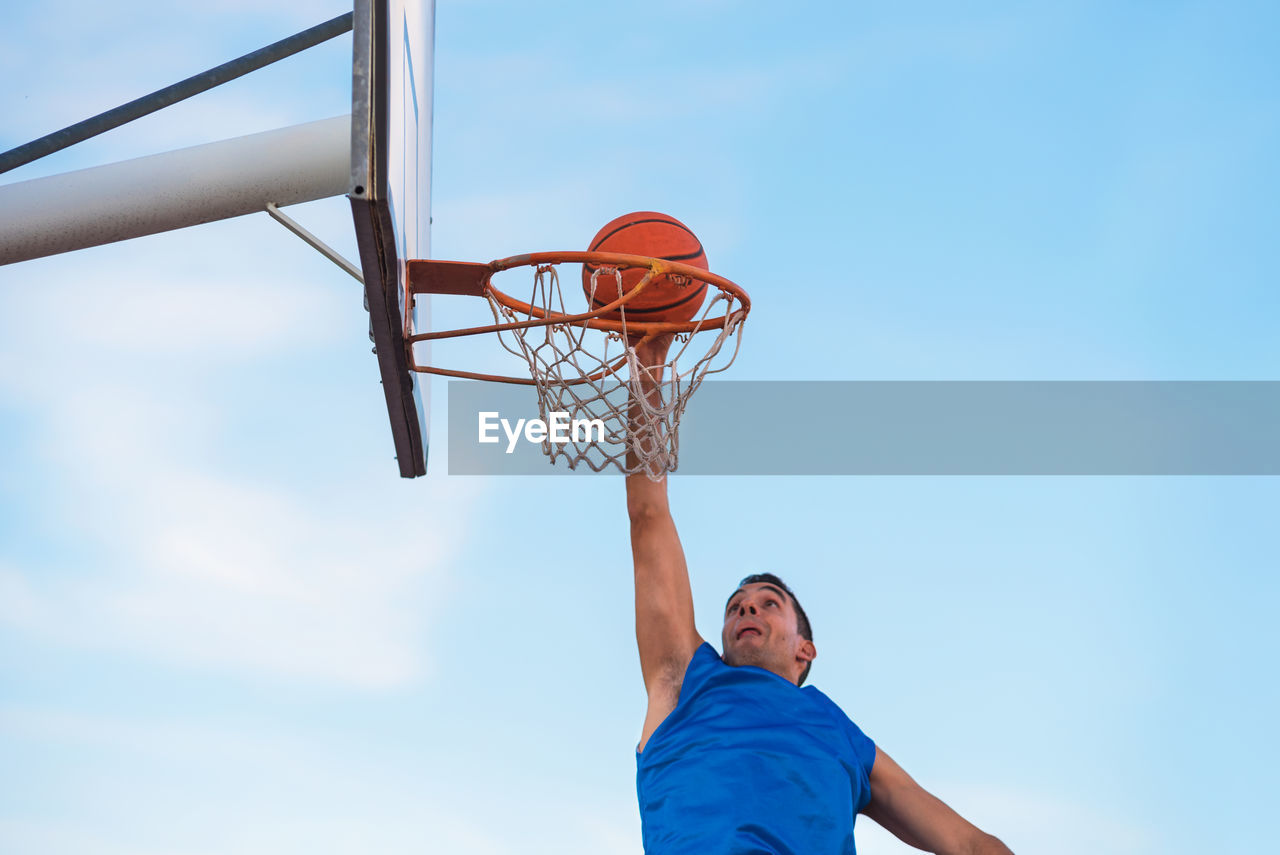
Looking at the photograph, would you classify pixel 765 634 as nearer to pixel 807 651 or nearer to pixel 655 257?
pixel 807 651

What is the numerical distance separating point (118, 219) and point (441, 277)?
43.2 inches

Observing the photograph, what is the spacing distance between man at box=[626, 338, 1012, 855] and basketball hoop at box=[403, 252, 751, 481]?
9cm

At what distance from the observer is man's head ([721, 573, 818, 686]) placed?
15.4ft

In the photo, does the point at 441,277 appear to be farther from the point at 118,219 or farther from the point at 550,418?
the point at 118,219

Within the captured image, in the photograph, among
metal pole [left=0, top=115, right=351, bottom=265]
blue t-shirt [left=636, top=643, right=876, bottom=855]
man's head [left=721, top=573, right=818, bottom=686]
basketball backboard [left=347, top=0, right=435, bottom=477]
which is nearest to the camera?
basketball backboard [left=347, top=0, right=435, bottom=477]

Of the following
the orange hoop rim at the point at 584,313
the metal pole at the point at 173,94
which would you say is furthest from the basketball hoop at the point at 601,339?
the metal pole at the point at 173,94

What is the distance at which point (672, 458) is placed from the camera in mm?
4891

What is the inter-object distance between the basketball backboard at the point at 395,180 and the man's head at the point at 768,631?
136cm

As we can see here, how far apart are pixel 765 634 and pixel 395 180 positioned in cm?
206

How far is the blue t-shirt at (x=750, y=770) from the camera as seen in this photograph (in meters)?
4.00

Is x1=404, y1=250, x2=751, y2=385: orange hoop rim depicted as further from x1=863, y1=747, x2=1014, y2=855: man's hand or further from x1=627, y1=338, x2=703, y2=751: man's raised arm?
x1=863, y1=747, x2=1014, y2=855: man's hand

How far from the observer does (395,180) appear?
13.5 ft

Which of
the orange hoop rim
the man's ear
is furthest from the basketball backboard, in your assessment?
the man's ear

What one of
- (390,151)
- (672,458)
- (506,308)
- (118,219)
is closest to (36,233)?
(118,219)
